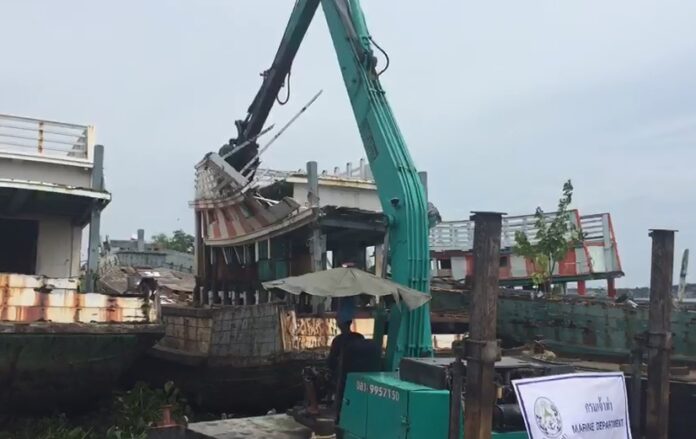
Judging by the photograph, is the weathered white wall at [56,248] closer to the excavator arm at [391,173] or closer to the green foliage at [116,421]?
the green foliage at [116,421]

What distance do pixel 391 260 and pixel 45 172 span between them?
5952mm

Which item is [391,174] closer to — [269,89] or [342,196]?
[342,196]

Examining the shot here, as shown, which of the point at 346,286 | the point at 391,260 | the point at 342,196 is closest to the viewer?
the point at 346,286

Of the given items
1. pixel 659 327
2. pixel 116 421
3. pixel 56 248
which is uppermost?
pixel 56 248

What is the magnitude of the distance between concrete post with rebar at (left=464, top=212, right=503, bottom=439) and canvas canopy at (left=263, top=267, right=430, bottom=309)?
1.81 metres

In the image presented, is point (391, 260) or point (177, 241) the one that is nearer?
point (391, 260)

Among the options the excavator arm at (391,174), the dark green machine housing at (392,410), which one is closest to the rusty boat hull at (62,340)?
the excavator arm at (391,174)

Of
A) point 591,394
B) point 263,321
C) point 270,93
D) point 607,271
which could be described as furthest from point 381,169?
point 607,271

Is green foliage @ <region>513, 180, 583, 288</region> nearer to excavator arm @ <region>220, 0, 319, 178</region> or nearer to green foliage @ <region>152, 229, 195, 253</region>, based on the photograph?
excavator arm @ <region>220, 0, 319, 178</region>

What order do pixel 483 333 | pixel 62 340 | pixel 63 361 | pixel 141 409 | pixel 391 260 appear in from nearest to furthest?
pixel 483 333 < pixel 391 260 < pixel 62 340 < pixel 63 361 < pixel 141 409

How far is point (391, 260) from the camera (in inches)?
329

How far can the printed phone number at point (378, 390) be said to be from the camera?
18.5ft

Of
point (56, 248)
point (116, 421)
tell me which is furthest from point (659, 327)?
point (56, 248)

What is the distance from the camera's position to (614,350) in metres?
12.7
